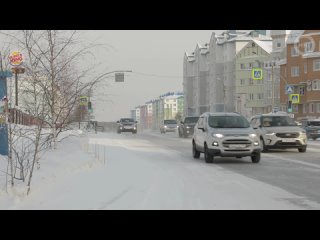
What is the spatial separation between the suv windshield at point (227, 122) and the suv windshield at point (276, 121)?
4.62 meters

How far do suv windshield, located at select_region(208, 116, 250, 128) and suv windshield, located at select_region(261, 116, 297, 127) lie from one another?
15.2 feet

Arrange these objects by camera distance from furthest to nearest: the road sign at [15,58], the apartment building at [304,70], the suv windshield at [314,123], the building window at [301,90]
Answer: the building window at [301,90]
the apartment building at [304,70]
the suv windshield at [314,123]
the road sign at [15,58]

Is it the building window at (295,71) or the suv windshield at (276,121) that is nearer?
the suv windshield at (276,121)

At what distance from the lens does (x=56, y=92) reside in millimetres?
15594

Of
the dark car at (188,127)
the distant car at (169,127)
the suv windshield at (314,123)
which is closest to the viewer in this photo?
the suv windshield at (314,123)

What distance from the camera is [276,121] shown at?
71.2ft

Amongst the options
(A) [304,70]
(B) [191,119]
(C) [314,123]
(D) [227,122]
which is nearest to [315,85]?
(A) [304,70]

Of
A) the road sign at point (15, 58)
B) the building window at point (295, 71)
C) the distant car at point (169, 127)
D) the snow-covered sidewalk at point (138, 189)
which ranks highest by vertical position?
the building window at point (295, 71)

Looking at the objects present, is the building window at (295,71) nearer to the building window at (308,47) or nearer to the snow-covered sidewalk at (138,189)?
the building window at (308,47)

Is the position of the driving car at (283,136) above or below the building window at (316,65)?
below

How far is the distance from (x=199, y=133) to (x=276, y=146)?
455 centimetres

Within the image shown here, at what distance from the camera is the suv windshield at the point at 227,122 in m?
16.8

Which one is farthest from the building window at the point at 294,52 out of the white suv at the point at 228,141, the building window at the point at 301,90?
the white suv at the point at 228,141
